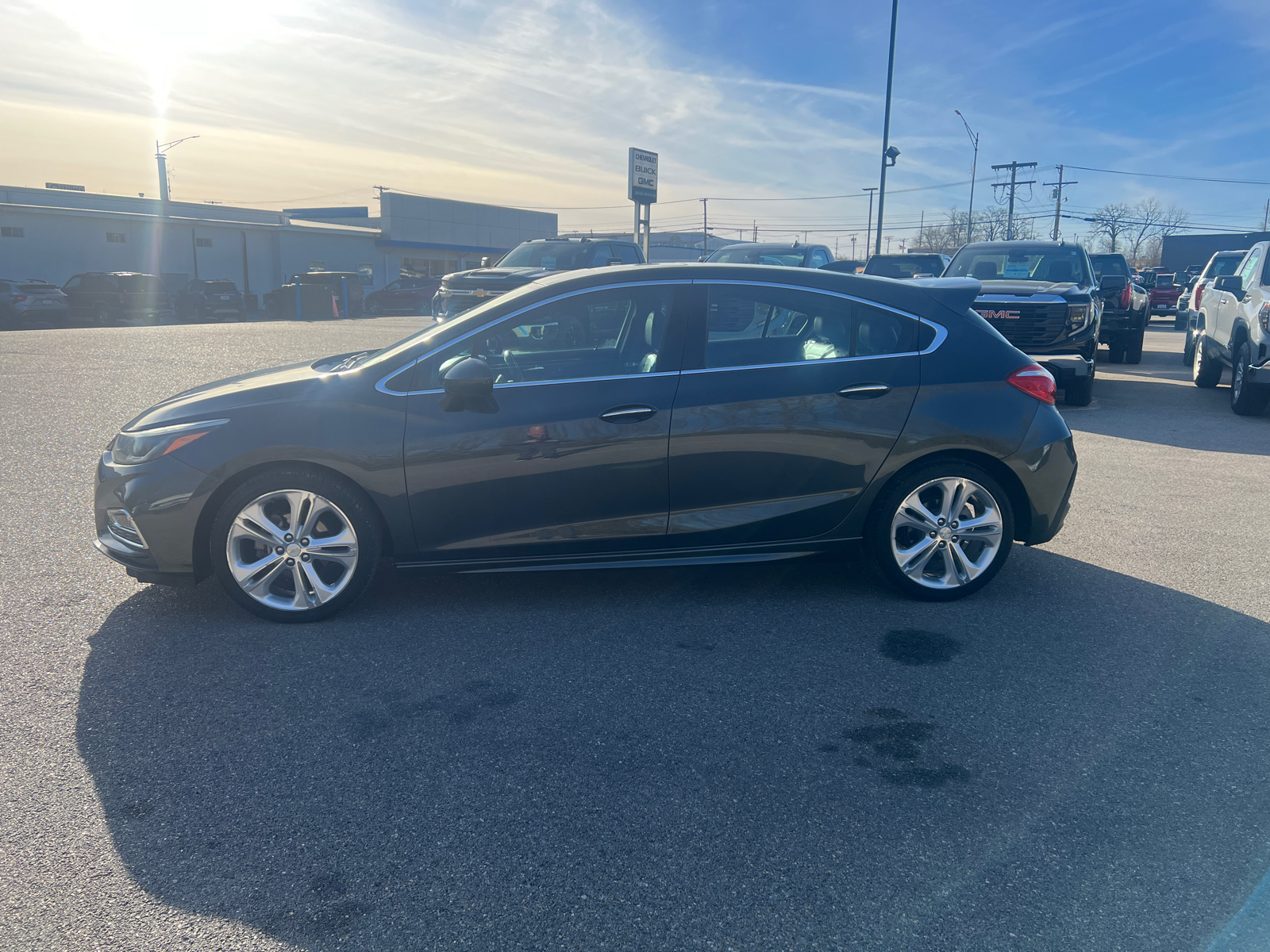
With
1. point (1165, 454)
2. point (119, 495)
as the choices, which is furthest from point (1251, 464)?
point (119, 495)

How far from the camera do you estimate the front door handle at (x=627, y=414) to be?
4.43 m

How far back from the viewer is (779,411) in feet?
15.1

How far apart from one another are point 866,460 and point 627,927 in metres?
2.83

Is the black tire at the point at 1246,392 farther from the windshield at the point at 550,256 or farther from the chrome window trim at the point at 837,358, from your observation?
the windshield at the point at 550,256

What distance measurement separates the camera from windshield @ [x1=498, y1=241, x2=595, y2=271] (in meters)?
17.9

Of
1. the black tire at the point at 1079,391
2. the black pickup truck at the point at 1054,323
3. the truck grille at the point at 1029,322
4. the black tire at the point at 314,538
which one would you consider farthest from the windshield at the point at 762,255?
the black tire at the point at 314,538

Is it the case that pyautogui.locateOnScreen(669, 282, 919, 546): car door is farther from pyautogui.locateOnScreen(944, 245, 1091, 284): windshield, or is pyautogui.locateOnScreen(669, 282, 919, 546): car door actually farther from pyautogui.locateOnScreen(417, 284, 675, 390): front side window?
pyautogui.locateOnScreen(944, 245, 1091, 284): windshield

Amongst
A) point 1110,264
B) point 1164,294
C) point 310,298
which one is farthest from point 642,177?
point 1164,294

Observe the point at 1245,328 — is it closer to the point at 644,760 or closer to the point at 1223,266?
the point at 1223,266

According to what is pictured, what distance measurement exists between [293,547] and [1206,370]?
45.9ft

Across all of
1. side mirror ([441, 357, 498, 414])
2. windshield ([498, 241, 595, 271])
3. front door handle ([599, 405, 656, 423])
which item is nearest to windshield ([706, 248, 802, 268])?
windshield ([498, 241, 595, 271])

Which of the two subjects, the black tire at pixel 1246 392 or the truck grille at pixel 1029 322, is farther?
the truck grille at pixel 1029 322

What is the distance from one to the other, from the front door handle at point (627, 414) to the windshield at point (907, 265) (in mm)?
14161

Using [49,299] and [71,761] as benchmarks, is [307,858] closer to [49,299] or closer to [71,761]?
[71,761]
